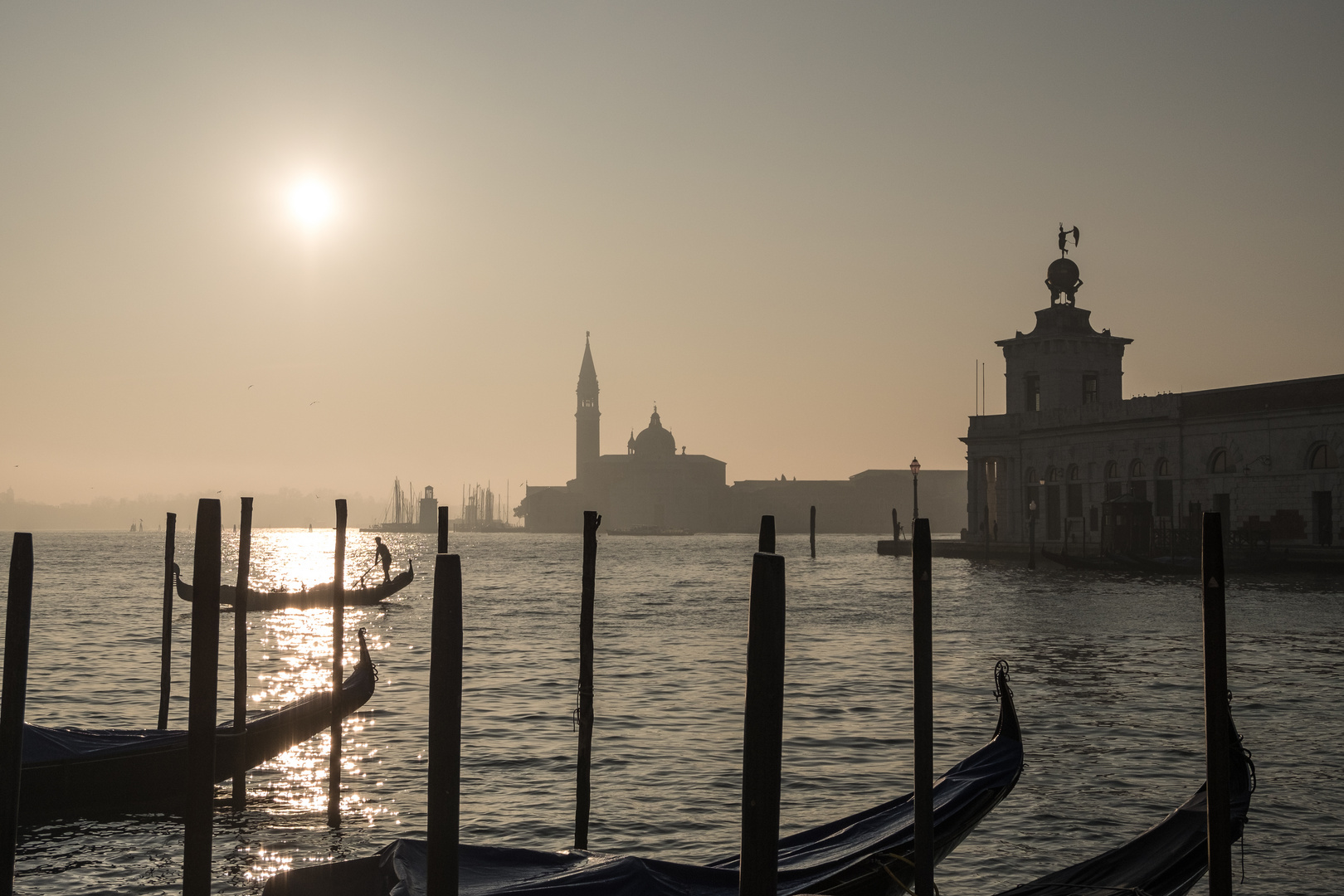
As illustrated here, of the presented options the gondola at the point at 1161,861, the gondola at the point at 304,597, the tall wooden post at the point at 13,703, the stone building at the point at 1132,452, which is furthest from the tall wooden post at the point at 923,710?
the stone building at the point at 1132,452

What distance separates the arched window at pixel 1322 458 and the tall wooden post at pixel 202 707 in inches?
1487

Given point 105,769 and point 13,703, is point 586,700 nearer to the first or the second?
point 105,769

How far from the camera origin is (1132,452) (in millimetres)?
43688

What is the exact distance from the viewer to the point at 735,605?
105 ft

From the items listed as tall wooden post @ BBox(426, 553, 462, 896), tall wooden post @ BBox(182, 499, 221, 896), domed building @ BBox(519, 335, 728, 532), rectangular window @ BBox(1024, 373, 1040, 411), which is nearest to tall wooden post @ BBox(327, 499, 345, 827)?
tall wooden post @ BBox(182, 499, 221, 896)

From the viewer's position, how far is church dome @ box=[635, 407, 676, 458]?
132m

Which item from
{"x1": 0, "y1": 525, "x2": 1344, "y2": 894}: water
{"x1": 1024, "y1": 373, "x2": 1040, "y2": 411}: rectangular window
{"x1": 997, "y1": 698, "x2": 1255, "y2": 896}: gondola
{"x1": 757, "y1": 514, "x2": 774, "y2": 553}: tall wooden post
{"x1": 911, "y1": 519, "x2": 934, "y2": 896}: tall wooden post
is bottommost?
{"x1": 0, "y1": 525, "x2": 1344, "y2": 894}: water

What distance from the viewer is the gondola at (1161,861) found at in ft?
19.0

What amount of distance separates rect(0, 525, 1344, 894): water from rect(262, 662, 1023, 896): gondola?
1110mm

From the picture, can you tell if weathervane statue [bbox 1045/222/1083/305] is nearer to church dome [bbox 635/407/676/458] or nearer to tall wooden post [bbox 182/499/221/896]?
tall wooden post [bbox 182/499/221/896]

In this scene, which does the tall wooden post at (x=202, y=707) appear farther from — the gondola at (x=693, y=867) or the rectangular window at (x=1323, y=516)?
the rectangular window at (x=1323, y=516)

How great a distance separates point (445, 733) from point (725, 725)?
28.5 feet

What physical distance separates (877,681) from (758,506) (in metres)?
118

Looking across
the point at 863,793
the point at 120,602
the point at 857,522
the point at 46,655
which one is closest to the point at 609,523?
the point at 857,522
